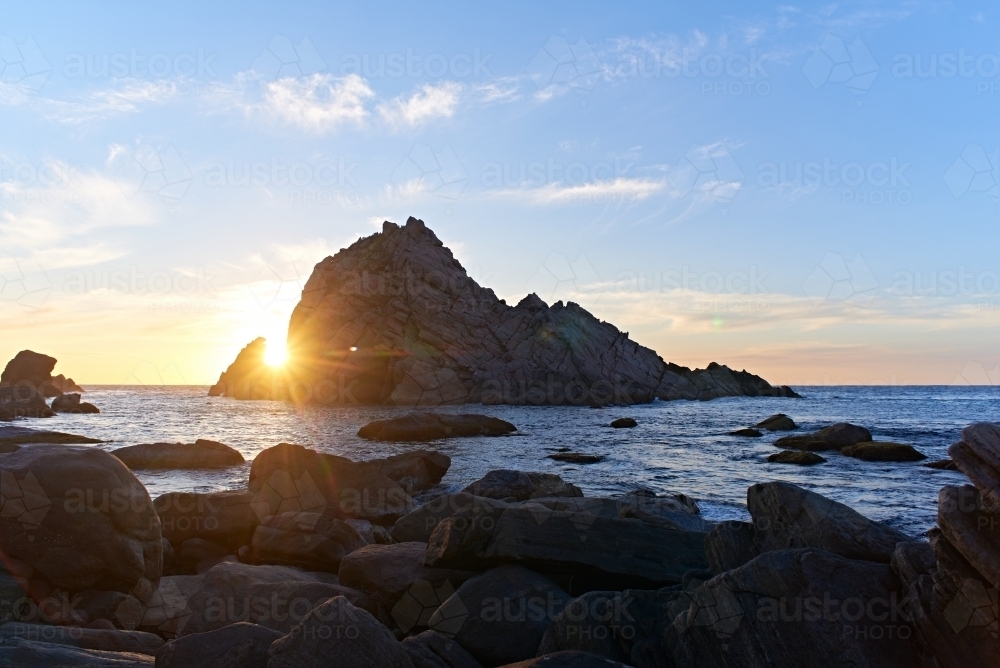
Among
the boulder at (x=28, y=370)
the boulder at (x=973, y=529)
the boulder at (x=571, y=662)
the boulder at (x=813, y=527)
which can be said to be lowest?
the boulder at (x=571, y=662)

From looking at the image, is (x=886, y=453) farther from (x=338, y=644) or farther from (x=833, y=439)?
(x=338, y=644)

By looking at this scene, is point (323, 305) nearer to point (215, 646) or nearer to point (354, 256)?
point (354, 256)

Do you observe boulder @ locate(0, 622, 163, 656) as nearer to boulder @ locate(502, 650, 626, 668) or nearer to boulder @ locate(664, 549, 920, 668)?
boulder @ locate(502, 650, 626, 668)

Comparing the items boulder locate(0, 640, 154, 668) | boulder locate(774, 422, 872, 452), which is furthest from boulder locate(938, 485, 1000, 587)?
boulder locate(774, 422, 872, 452)

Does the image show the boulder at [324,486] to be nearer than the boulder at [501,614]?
No

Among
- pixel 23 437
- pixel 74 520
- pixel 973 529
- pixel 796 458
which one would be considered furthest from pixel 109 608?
pixel 796 458

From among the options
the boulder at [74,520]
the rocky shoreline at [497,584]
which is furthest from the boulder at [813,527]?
the boulder at [74,520]

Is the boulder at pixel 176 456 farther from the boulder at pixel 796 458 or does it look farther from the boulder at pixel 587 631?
the boulder at pixel 796 458

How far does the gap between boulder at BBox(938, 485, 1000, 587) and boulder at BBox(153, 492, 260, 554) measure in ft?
37.0

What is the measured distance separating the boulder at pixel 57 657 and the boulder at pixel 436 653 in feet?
7.74

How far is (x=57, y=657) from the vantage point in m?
5.48

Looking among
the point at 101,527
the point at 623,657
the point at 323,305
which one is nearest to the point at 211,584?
the point at 101,527

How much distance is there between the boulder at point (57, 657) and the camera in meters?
5.32

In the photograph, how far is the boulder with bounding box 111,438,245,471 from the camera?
2530 cm
